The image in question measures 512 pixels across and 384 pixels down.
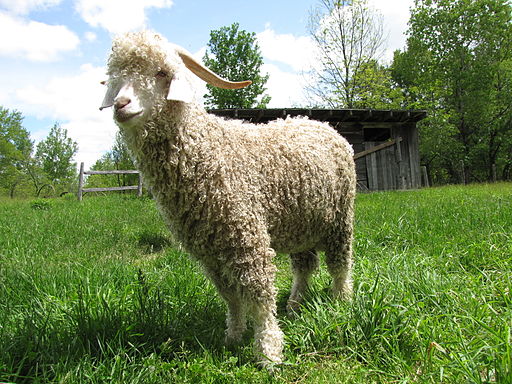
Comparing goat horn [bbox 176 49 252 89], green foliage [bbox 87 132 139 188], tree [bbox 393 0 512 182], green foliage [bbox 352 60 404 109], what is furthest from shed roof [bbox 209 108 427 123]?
green foliage [bbox 87 132 139 188]

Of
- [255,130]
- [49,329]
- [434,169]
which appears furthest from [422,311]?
[434,169]

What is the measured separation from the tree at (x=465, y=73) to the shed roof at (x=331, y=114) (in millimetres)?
13028

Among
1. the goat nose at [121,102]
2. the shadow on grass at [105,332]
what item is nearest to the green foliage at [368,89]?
the shadow on grass at [105,332]

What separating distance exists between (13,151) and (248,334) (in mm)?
37543

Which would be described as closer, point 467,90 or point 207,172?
point 207,172

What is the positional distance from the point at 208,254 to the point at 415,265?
2023 millimetres

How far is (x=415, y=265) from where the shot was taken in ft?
10.8

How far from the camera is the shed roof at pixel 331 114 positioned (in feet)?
35.3

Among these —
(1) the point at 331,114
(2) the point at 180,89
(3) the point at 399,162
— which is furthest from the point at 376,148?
(2) the point at 180,89

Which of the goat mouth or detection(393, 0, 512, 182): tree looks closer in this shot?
the goat mouth

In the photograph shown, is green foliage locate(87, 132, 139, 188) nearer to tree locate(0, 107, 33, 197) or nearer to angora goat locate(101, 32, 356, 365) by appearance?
tree locate(0, 107, 33, 197)

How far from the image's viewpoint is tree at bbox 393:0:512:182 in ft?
81.7

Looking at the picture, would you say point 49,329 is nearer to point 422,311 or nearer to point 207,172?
point 207,172

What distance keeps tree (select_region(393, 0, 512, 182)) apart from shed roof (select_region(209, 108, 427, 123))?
13.0m
